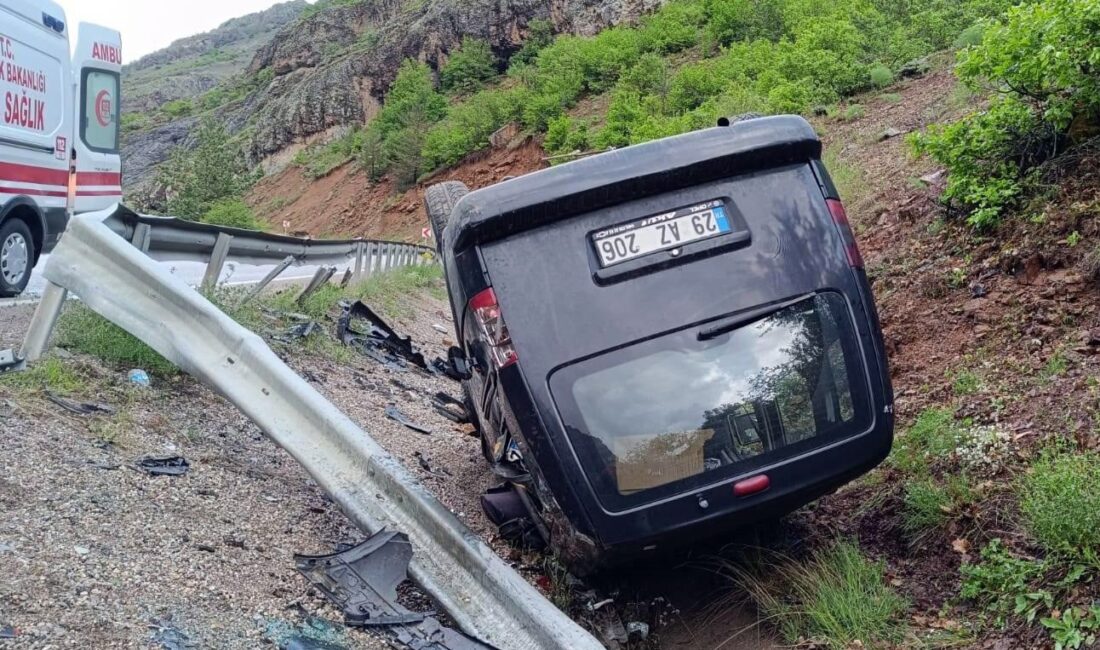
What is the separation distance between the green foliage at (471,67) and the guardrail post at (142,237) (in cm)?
4565

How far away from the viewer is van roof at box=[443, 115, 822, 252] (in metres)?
3.90

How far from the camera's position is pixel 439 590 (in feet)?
12.3

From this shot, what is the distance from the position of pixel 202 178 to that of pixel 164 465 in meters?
38.5

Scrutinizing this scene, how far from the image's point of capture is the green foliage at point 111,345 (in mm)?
5766

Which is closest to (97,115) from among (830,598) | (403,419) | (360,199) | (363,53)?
(403,419)

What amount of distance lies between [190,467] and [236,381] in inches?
21.8

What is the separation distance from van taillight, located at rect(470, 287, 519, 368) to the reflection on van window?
0.99 feet

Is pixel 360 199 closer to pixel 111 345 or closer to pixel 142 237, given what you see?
pixel 142 237

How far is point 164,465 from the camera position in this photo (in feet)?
15.1

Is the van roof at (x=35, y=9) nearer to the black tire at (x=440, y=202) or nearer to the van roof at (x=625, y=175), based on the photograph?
the black tire at (x=440, y=202)

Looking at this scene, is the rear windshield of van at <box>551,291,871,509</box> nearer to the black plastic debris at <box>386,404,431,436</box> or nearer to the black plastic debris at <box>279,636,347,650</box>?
the black plastic debris at <box>279,636,347,650</box>

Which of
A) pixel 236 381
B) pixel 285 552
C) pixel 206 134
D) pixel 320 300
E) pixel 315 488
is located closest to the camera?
pixel 285 552

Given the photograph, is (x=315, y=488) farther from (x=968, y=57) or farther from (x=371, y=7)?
(x=371, y=7)

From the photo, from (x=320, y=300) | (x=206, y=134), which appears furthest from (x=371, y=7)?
(x=320, y=300)
